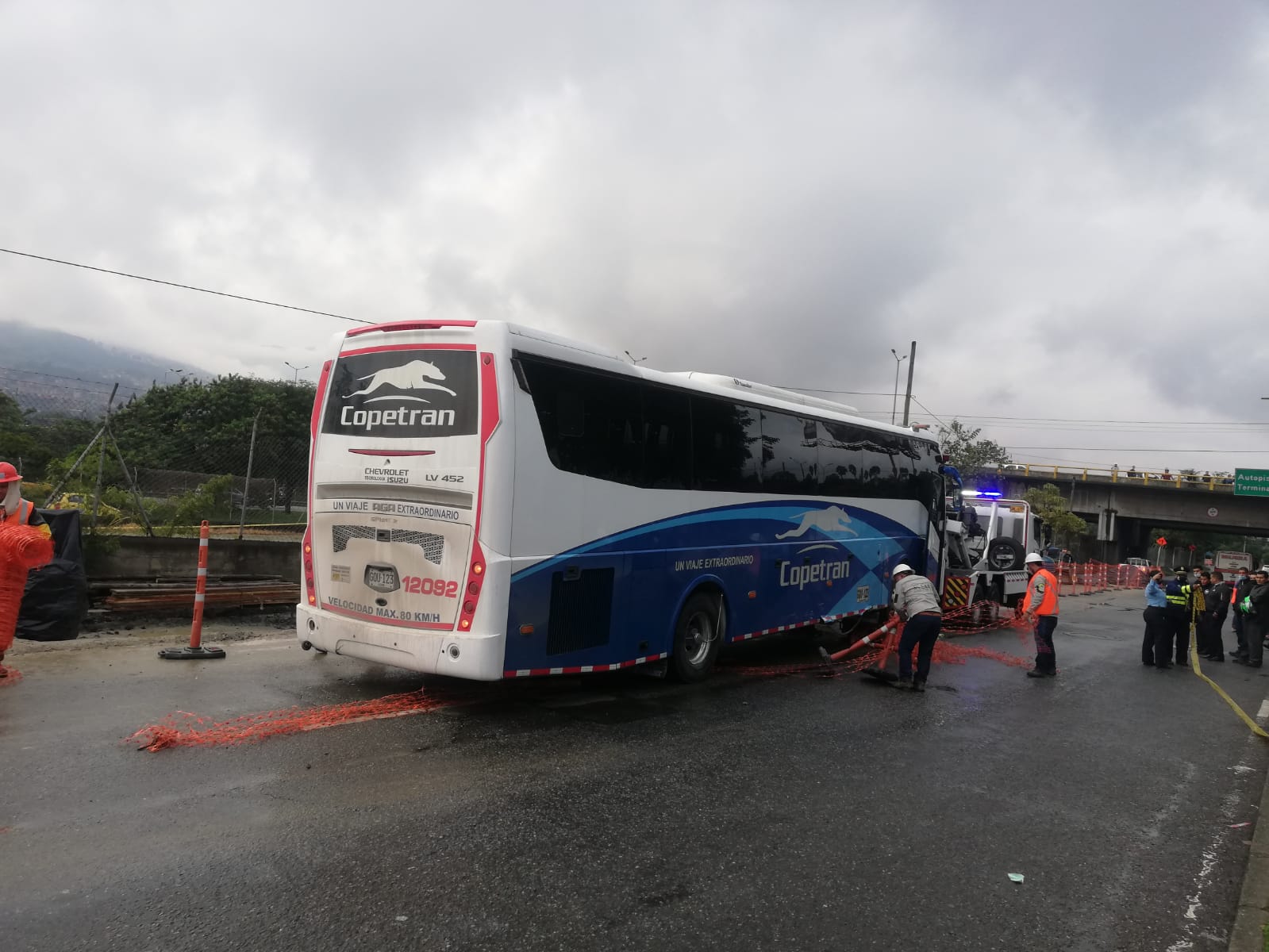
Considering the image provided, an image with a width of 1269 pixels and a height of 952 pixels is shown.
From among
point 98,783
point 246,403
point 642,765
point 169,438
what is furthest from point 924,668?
point 246,403

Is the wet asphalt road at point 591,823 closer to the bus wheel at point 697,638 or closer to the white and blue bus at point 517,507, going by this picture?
the bus wheel at point 697,638

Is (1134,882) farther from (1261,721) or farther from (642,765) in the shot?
(1261,721)

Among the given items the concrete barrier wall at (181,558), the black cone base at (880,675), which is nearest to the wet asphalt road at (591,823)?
the black cone base at (880,675)

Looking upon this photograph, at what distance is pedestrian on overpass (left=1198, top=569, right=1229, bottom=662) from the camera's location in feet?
51.2

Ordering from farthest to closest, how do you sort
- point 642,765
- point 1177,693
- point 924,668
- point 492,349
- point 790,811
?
point 1177,693, point 924,668, point 492,349, point 642,765, point 790,811

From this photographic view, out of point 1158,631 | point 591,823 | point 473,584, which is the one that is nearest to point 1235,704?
point 1158,631

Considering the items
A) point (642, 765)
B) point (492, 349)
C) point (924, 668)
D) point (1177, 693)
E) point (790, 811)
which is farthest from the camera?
point (1177, 693)

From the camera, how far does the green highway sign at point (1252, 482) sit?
144ft

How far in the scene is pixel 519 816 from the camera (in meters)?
4.85

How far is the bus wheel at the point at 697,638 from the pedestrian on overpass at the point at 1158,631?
8.39 metres

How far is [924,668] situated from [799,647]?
2.69 metres

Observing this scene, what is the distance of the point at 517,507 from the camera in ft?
21.5

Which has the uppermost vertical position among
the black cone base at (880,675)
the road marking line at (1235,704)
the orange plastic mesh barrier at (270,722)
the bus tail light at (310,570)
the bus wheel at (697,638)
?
the bus tail light at (310,570)

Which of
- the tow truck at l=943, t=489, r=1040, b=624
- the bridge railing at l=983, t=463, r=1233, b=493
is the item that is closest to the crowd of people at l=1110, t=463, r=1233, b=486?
the bridge railing at l=983, t=463, r=1233, b=493
